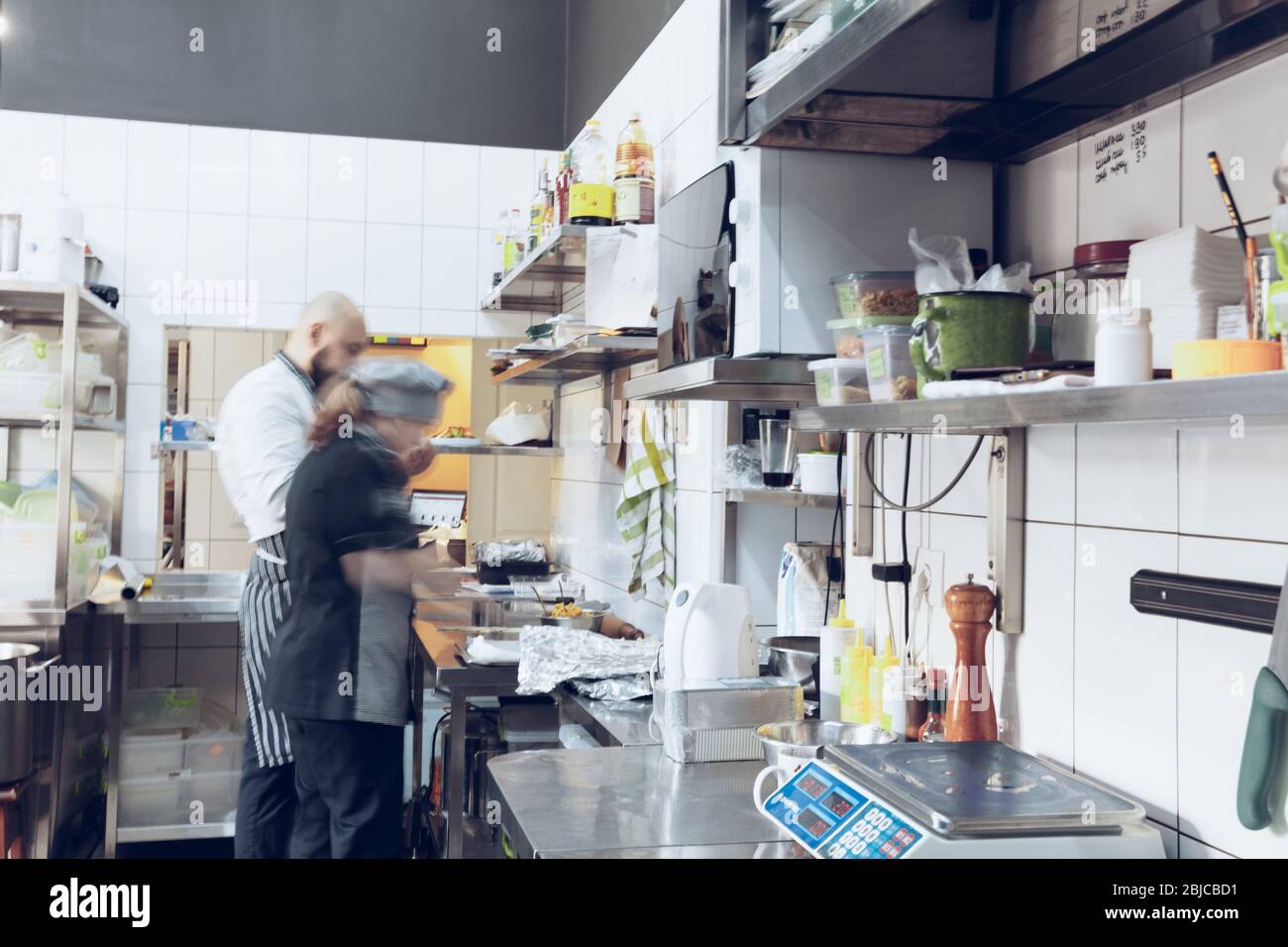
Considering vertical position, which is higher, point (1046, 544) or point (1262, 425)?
point (1262, 425)

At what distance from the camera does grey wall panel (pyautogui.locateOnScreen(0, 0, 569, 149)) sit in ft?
12.2

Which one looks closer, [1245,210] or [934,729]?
[1245,210]

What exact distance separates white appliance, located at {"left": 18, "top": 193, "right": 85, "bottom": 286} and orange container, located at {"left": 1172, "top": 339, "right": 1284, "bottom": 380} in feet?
9.84

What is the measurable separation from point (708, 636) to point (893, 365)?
669 mm

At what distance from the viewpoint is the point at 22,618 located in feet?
9.93

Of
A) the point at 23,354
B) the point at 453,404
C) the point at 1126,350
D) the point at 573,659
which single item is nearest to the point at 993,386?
the point at 1126,350

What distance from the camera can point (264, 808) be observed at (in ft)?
9.17

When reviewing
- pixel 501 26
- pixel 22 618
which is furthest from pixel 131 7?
pixel 22 618

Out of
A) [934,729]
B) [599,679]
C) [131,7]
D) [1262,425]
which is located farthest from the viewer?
[131,7]

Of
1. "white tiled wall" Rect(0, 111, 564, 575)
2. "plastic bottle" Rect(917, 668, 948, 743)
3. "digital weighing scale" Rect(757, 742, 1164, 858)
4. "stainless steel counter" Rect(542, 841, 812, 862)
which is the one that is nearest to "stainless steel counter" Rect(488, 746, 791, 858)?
"stainless steel counter" Rect(542, 841, 812, 862)

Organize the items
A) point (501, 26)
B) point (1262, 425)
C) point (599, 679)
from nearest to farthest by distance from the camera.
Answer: point (1262, 425) < point (599, 679) < point (501, 26)
